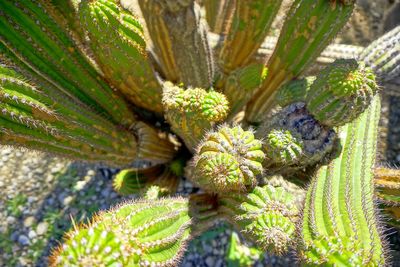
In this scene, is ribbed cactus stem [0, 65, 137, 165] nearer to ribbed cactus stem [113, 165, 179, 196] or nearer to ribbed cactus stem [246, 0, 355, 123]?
ribbed cactus stem [113, 165, 179, 196]

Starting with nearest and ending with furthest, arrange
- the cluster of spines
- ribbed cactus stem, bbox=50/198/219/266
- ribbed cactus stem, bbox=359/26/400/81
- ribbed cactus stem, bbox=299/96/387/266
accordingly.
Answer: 1. ribbed cactus stem, bbox=50/198/219/266
2. ribbed cactus stem, bbox=299/96/387/266
3. the cluster of spines
4. ribbed cactus stem, bbox=359/26/400/81

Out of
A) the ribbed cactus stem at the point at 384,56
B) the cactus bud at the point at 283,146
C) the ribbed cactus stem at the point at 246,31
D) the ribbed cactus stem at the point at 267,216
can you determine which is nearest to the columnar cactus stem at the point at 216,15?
the ribbed cactus stem at the point at 246,31

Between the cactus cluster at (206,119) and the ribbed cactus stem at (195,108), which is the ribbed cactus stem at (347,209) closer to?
the cactus cluster at (206,119)

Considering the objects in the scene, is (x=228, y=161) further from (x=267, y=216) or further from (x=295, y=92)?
(x=295, y=92)

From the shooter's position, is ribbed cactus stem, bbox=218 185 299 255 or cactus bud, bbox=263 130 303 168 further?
cactus bud, bbox=263 130 303 168

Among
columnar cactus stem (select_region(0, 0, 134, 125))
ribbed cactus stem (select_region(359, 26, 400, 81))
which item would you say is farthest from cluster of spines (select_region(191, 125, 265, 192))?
ribbed cactus stem (select_region(359, 26, 400, 81))

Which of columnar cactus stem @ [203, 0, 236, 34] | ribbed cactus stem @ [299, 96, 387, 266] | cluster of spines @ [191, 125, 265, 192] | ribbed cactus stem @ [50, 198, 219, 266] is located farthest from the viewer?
columnar cactus stem @ [203, 0, 236, 34]
